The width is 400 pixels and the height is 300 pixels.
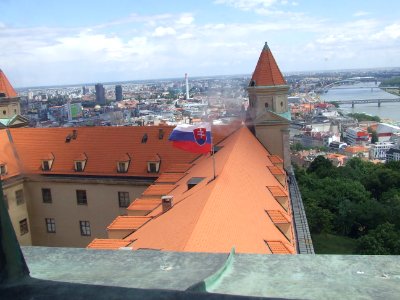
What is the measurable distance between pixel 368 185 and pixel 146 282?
40201mm

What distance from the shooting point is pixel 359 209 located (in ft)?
100.0

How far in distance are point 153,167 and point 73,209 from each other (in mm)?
4349

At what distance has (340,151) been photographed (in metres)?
92.7

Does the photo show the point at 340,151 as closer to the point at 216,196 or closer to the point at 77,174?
the point at 77,174

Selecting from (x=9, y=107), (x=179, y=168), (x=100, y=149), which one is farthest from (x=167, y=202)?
(x=9, y=107)

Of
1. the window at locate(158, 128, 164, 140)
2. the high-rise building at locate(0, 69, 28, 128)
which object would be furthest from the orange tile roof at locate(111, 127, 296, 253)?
the high-rise building at locate(0, 69, 28, 128)

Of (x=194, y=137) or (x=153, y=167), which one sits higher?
(x=194, y=137)

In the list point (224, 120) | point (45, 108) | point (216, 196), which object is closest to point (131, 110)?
point (224, 120)

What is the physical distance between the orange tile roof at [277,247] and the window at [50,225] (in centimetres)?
1462

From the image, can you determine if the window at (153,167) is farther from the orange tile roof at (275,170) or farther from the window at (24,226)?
the window at (24,226)

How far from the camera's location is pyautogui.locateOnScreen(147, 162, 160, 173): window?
2136cm

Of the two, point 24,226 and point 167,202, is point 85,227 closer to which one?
point 24,226

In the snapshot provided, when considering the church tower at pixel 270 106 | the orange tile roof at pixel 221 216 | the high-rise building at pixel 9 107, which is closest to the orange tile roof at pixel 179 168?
the orange tile roof at pixel 221 216

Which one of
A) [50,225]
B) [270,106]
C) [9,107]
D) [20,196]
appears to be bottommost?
[50,225]
